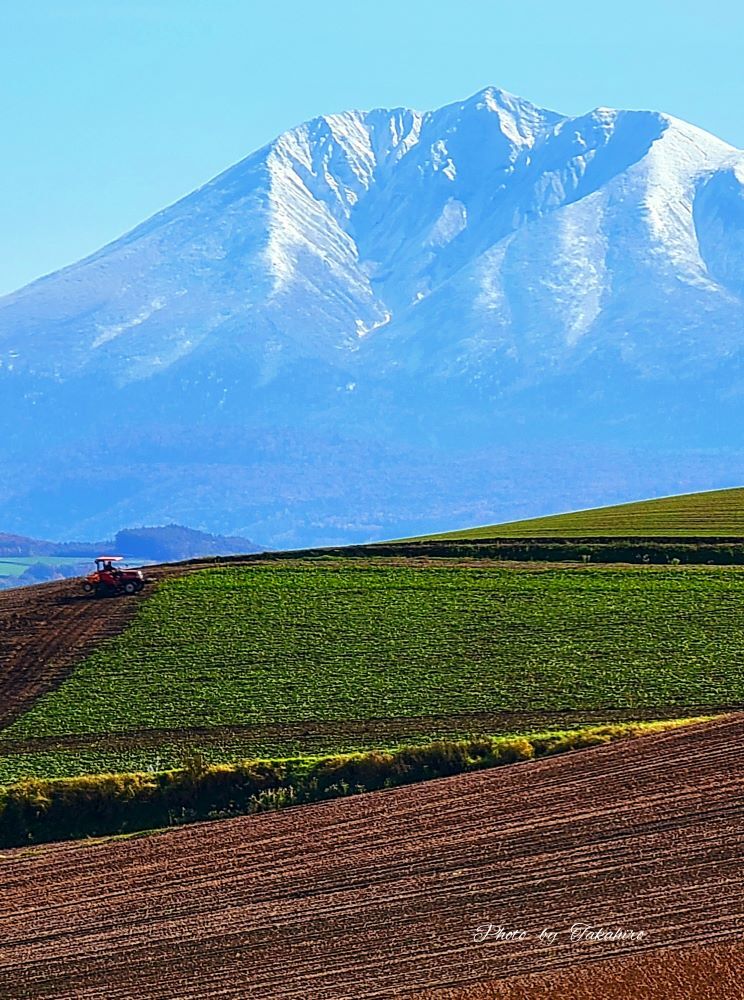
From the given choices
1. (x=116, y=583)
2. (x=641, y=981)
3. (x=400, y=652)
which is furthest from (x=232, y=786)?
(x=116, y=583)

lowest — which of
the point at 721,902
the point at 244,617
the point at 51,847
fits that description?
the point at 721,902

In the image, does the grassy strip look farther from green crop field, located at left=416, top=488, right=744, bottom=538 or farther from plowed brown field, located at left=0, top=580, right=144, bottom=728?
green crop field, located at left=416, top=488, right=744, bottom=538

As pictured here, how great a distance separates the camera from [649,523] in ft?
211

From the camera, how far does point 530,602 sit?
158ft

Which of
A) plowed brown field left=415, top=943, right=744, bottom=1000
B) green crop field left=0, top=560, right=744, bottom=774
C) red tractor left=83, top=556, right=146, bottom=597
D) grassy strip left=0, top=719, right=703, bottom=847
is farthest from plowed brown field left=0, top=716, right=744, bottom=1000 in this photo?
red tractor left=83, top=556, right=146, bottom=597

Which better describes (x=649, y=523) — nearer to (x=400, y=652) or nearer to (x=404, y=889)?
(x=400, y=652)

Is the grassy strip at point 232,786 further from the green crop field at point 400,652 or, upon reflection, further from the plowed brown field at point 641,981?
the plowed brown field at point 641,981

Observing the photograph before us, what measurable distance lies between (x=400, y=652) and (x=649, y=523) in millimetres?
23766

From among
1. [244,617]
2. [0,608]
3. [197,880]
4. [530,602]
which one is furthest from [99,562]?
[197,880]

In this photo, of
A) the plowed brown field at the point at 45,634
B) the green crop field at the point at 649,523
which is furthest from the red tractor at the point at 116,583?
the green crop field at the point at 649,523

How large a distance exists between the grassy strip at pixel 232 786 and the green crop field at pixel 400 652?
1681mm

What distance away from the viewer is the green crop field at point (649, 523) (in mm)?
60469

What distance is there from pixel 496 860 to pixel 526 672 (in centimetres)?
1410

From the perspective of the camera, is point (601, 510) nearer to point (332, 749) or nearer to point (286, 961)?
point (332, 749)
